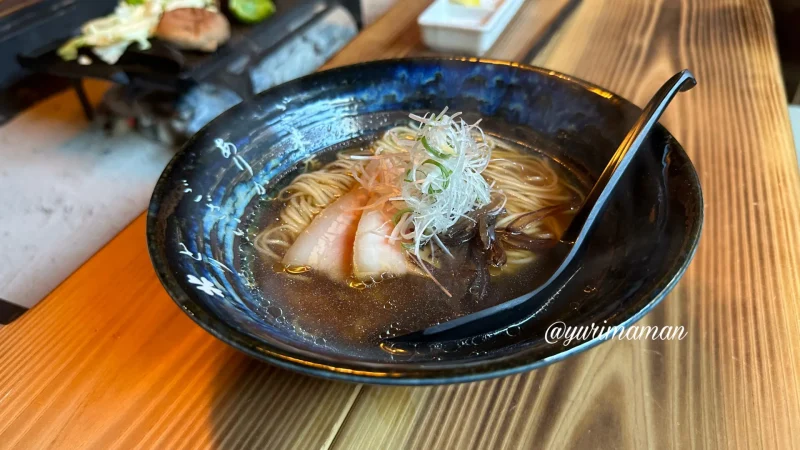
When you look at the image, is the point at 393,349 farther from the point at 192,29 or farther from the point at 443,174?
the point at 192,29

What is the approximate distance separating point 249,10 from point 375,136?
1958 millimetres

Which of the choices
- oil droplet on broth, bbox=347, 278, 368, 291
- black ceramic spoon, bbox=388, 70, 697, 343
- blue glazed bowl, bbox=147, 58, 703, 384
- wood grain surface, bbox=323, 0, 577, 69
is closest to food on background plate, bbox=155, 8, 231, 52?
wood grain surface, bbox=323, 0, 577, 69

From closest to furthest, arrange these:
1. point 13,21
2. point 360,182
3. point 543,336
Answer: point 543,336 → point 360,182 → point 13,21

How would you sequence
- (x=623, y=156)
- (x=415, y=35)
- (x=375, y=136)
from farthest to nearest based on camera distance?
1. (x=415, y=35)
2. (x=375, y=136)
3. (x=623, y=156)

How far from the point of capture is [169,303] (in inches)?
43.8

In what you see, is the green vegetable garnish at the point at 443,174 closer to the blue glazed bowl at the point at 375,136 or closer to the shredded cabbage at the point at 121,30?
the blue glazed bowl at the point at 375,136

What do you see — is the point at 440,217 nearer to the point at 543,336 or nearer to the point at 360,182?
the point at 360,182

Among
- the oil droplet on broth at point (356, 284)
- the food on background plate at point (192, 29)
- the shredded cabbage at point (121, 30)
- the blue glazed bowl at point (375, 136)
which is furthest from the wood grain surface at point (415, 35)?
the shredded cabbage at point (121, 30)

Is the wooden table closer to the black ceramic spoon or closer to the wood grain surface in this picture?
the black ceramic spoon

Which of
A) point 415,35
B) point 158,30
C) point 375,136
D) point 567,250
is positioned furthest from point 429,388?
point 158,30

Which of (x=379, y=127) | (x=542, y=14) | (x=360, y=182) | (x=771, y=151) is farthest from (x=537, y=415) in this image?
(x=542, y=14)

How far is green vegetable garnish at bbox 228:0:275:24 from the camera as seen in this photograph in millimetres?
2941

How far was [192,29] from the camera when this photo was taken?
2.59 m

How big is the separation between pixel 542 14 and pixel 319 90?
4.34 feet
